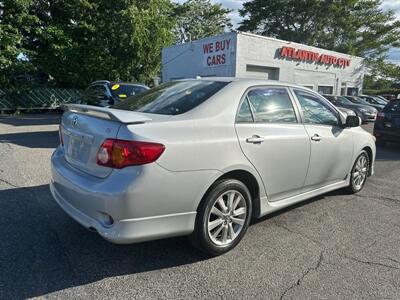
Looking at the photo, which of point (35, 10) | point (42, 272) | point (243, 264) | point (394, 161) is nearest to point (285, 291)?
point (243, 264)

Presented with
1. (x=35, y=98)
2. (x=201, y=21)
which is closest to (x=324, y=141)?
(x=35, y=98)

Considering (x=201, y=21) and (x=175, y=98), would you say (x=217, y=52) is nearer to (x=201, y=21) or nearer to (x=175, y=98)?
(x=175, y=98)

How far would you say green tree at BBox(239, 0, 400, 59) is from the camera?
3525cm

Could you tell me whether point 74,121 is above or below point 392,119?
above

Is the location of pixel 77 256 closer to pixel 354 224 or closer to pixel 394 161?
pixel 354 224

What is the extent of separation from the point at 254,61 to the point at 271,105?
15.7 metres

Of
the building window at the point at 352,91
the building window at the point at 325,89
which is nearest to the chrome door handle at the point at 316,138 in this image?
the building window at the point at 325,89

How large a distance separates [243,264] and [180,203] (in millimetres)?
852

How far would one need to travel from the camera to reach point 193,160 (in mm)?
2936

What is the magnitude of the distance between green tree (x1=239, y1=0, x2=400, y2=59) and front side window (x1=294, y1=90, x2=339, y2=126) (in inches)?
1352

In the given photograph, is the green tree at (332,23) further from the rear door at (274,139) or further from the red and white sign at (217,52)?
the rear door at (274,139)

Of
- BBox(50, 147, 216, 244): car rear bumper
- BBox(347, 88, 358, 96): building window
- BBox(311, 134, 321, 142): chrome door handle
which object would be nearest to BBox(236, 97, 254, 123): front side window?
BBox(50, 147, 216, 244): car rear bumper

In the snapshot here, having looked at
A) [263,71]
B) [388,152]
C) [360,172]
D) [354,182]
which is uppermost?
[263,71]

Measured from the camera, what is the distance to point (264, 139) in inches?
138
